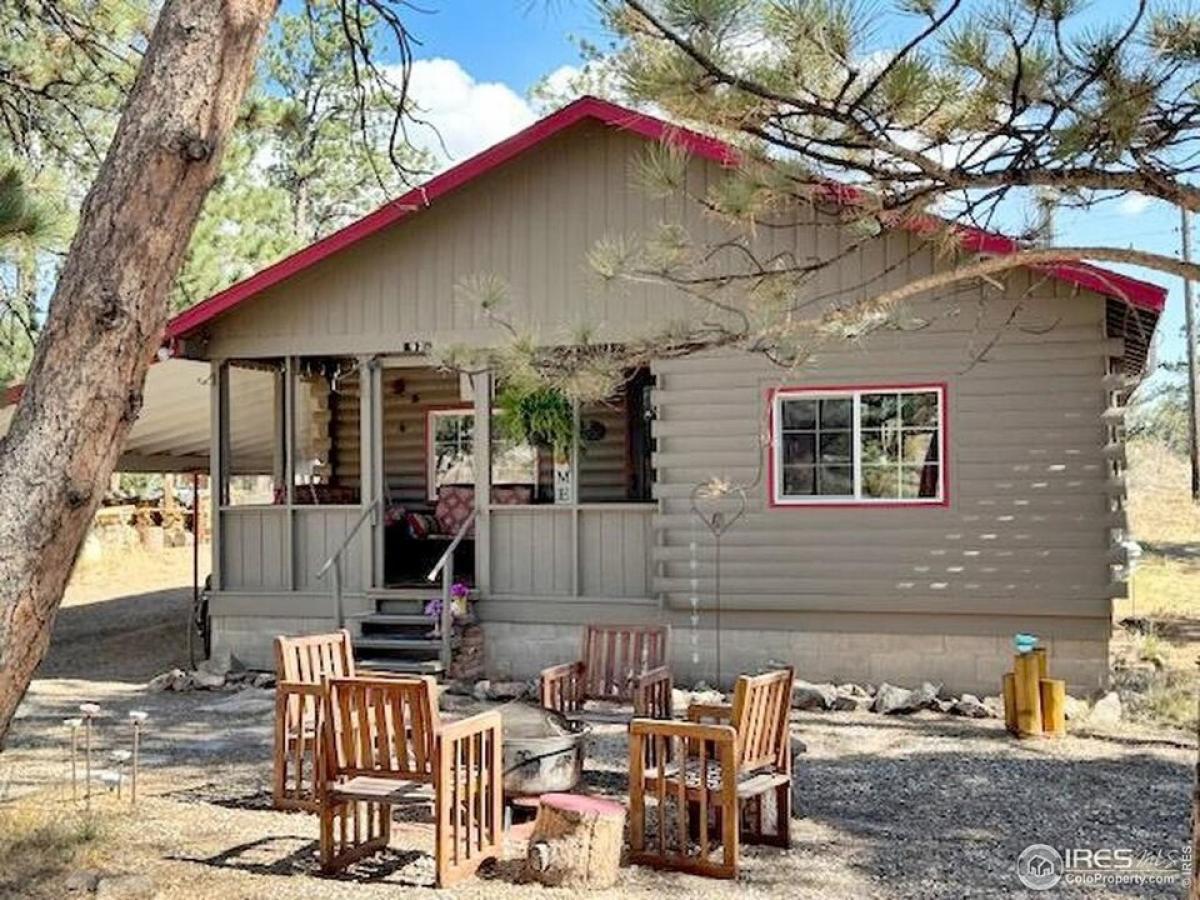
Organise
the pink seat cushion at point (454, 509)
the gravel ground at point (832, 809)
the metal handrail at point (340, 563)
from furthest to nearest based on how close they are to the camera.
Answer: the pink seat cushion at point (454, 509) < the metal handrail at point (340, 563) < the gravel ground at point (832, 809)

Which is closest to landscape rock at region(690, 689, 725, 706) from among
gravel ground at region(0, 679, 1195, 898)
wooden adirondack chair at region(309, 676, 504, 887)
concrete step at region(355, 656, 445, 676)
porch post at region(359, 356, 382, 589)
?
gravel ground at region(0, 679, 1195, 898)

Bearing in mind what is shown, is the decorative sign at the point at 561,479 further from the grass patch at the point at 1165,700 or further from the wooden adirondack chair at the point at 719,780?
the wooden adirondack chair at the point at 719,780

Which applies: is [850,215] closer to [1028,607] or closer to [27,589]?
[27,589]

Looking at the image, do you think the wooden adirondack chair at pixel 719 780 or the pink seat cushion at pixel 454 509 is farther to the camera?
the pink seat cushion at pixel 454 509

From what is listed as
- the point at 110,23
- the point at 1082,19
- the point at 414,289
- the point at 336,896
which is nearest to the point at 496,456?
the point at 414,289

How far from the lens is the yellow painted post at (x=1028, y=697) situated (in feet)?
29.2

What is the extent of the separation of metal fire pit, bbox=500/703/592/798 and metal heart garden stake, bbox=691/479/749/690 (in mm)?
4270

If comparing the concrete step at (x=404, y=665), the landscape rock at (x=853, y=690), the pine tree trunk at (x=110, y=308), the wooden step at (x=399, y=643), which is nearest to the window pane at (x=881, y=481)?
the landscape rock at (x=853, y=690)

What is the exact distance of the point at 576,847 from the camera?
17.9 feet

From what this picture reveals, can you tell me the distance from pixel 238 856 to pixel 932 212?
4494mm

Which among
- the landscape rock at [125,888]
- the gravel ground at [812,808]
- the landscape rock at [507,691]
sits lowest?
the gravel ground at [812,808]

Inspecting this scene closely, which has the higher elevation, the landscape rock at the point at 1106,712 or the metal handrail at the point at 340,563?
the metal handrail at the point at 340,563

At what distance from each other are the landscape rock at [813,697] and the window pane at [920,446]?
2026 millimetres

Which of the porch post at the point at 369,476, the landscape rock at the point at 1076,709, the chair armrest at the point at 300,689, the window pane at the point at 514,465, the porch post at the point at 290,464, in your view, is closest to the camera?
the chair armrest at the point at 300,689
